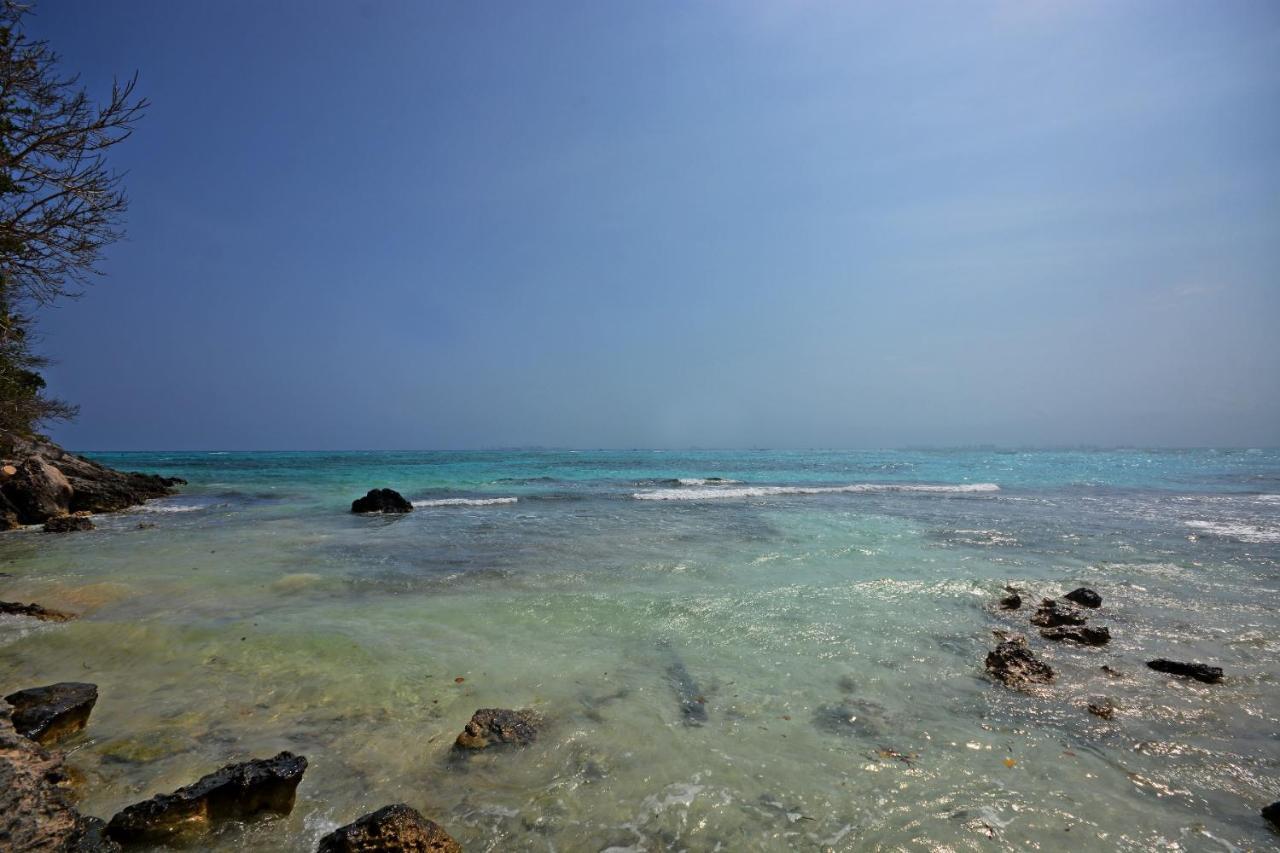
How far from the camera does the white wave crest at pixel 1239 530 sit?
42.4 feet

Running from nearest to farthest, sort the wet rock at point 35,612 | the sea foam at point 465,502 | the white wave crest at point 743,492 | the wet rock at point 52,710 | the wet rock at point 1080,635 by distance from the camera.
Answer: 1. the wet rock at point 52,710
2. the wet rock at point 1080,635
3. the wet rock at point 35,612
4. the sea foam at point 465,502
5. the white wave crest at point 743,492

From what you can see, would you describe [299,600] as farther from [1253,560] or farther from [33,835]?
[1253,560]

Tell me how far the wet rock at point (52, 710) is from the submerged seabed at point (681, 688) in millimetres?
147

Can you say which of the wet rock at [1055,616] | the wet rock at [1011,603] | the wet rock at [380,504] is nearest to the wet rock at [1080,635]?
the wet rock at [1055,616]

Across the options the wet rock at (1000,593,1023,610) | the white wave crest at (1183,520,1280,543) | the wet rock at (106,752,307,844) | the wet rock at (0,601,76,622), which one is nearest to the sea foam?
the wet rock at (0,601,76,622)

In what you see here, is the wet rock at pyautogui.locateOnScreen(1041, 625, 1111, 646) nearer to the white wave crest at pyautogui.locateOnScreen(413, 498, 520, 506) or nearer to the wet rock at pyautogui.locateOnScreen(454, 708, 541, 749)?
the wet rock at pyautogui.locateOnScreen(454, 708, 541, 749)

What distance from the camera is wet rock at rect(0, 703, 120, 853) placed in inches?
103

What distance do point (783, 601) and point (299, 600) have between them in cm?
678

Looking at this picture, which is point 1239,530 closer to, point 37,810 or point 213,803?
point 213,803

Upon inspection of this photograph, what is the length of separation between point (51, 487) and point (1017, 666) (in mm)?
24949

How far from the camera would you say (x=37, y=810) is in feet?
8.91

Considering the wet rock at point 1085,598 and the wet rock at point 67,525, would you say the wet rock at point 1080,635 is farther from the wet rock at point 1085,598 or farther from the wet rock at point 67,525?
the wet rock at point 67,525

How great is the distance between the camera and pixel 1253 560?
34.5 ft

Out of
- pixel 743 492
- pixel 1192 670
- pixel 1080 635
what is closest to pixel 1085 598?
pixel 1080 635
